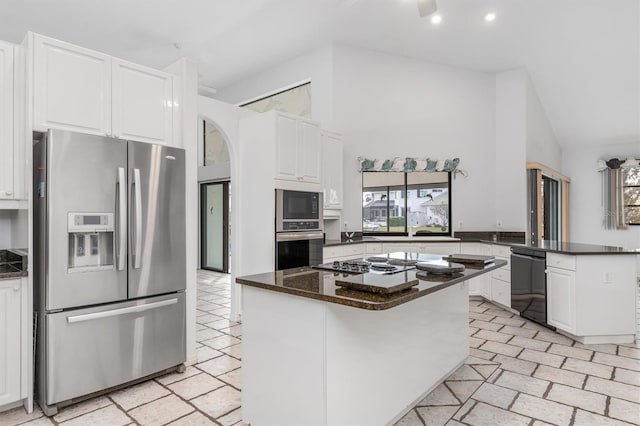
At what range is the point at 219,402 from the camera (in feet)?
8.34

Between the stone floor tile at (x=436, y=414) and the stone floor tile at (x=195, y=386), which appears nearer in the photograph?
the stone floor tile at (x=436, y=414)

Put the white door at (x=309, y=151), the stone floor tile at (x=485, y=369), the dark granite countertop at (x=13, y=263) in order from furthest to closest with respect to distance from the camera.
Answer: the white door at (x=309, y=151), the stone floor tile at (x=485, y=369), the dark granite countertop at (x=13, y=263)

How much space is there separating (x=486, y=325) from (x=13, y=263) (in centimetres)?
453

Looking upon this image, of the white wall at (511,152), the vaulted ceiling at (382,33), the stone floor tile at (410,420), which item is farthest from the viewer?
the white wall at (511,152)

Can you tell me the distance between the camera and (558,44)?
16.5 ft

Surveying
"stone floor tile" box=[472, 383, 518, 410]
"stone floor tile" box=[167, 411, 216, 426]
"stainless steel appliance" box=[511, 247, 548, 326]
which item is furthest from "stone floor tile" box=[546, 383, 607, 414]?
"stone floor tile" box=[167, 411, 216, 426]

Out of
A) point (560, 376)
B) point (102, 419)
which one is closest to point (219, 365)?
point (102, 419)

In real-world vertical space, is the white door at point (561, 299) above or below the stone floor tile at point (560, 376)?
above

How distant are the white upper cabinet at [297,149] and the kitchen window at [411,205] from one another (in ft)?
5.47

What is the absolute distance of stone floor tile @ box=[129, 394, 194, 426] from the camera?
2.32 meters

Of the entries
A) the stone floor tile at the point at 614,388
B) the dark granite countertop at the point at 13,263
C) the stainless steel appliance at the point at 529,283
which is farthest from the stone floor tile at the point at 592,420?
the dark granite countertop at the point at 13,263

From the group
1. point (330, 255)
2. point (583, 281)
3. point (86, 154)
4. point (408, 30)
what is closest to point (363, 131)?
point (408, 30)

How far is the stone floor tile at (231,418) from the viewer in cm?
229

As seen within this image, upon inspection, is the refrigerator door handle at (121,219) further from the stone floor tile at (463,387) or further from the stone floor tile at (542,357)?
the stone floor tile at (542,357)
